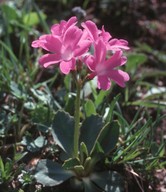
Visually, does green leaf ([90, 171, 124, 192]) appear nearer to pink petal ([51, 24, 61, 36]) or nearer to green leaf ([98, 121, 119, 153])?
green leaf ([98, 121, 119, 153])

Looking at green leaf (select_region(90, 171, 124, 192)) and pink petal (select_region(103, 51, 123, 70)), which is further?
green leaf (select_region(90, 171, 124, 192))

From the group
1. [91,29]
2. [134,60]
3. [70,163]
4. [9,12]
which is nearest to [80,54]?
[91,29]

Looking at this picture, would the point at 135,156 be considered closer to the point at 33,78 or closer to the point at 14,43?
the point at 33,78

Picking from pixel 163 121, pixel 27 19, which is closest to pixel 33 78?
pixel 27 19

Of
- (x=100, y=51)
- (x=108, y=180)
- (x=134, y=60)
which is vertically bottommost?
(x=108, y=180)

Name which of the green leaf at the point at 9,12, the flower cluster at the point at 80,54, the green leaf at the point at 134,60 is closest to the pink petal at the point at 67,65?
the flower cluster at the point at 80,54

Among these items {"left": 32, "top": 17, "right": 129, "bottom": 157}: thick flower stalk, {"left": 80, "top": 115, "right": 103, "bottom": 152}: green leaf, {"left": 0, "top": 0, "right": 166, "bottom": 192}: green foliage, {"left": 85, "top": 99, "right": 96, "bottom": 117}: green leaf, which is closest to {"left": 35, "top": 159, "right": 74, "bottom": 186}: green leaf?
{"left": 0, "top": 0, "right": 166, "bottom": 192}: green foliage

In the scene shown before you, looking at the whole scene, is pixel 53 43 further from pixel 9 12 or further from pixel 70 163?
pixel 9 12
